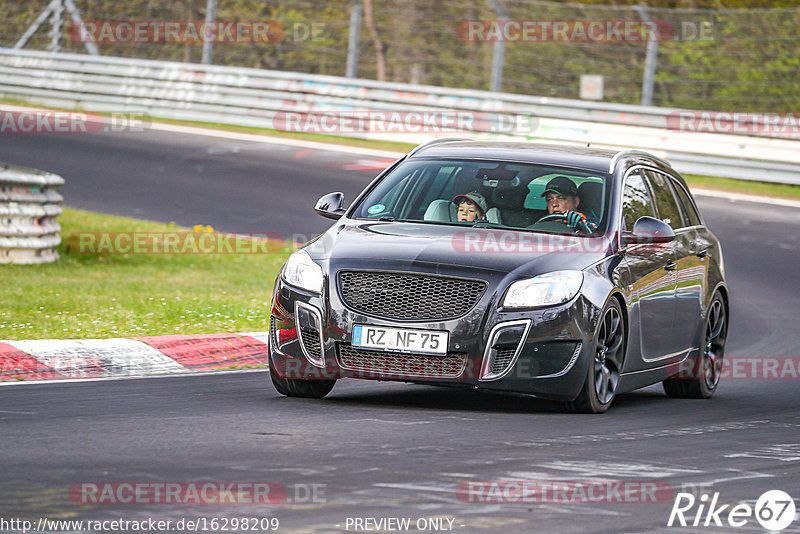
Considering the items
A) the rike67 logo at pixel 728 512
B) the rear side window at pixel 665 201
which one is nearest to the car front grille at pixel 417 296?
the rike67 logo at pixel 728 512

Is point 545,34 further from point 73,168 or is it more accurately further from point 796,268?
point 796,268

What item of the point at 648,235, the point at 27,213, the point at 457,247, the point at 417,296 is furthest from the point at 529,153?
the point at 27,213

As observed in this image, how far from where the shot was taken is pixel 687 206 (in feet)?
35.4

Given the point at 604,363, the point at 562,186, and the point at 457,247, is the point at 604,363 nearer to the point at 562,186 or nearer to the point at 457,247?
the point at 457,247

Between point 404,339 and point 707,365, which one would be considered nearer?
point 404,339

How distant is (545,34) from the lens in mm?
29781

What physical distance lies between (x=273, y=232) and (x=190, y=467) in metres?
12.1

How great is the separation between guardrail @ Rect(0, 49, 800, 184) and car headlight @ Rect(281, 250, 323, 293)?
53.2 ft

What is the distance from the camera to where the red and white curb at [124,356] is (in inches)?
374

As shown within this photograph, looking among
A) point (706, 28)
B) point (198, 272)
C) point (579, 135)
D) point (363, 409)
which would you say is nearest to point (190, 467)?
point (363, 409)

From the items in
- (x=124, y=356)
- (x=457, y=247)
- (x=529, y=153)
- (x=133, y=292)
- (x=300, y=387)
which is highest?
(x=529, y=153)

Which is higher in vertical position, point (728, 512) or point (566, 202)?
point (566, 202)

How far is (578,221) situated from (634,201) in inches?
27.3

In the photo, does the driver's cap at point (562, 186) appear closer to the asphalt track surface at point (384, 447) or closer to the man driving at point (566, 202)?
the man driving at point (566, 202)
